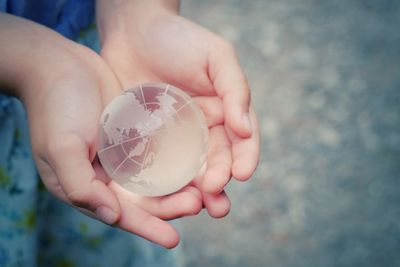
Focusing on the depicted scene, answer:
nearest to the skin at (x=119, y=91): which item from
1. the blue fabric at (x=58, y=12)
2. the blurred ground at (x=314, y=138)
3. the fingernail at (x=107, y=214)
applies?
the fingernail at (x=107, y=214)

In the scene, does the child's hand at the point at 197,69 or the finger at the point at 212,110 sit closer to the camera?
the child's hand at the point at 197,69

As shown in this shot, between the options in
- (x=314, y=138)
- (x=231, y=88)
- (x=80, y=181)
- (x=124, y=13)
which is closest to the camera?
(x=80, y=181)

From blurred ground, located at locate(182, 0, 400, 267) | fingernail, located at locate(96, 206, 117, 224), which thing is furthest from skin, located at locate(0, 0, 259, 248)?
blurred ground, located at locate(182, 0, 400, 267)

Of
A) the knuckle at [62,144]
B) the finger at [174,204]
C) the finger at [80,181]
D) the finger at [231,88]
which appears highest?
the finger at [231,88]

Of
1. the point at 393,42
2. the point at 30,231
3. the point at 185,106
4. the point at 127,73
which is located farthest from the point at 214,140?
the point at 393,42

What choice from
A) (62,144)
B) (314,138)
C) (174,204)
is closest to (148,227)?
(174,204)

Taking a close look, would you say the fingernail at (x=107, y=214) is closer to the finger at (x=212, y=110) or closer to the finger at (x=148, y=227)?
the finger at (x=148, y=227)

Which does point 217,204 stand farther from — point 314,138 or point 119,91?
point 314,138
